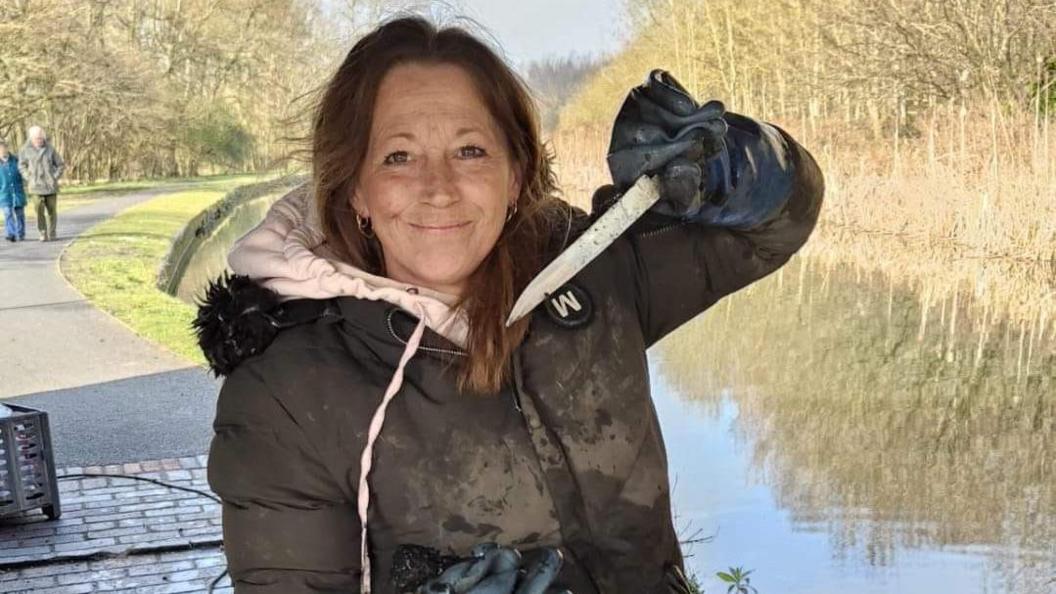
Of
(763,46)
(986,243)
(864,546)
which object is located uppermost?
(763,46)

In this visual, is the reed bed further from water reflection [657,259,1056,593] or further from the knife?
the knife

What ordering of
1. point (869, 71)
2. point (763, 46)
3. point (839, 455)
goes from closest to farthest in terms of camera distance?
point (839, 455)
point (869, 71)
point (763, 46)

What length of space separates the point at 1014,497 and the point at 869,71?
1412cm

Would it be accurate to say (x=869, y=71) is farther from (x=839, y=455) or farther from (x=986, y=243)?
(x=839, y=455)

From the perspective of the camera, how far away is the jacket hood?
5.63 feet

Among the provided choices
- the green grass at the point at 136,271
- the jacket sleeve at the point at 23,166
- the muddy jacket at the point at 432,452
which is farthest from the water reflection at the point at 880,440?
the jacket sleeve at the point at 23,166

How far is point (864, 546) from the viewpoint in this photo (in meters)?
6.08

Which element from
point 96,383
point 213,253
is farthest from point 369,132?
point 213,253

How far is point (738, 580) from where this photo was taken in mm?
4406

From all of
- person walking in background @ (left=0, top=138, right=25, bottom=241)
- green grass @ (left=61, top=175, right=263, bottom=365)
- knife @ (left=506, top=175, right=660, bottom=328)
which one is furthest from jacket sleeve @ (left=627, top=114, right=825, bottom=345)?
person walking in background @ (left=0, top=138, right=25, bottom=241)

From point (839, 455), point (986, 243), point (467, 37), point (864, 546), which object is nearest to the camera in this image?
point (467, 37)

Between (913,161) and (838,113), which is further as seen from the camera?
(838,113)

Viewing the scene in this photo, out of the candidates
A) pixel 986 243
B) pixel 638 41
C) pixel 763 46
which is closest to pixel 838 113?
pixel 763 46

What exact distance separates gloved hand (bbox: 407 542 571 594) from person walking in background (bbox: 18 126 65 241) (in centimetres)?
1481
